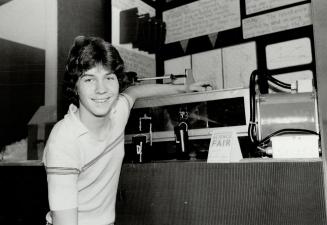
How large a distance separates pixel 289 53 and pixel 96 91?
1.69m

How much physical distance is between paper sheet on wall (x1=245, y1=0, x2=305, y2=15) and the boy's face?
5.54ft

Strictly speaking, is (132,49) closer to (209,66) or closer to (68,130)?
(209,66)

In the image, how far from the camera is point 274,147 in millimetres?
1367

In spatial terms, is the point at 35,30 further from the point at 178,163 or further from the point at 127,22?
the point at 178,163

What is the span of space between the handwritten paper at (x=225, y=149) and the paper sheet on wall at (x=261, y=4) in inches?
58.3

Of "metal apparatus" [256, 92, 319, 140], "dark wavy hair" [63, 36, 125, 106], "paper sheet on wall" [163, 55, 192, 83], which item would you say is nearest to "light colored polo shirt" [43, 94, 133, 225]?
"dark wavy hair" [63, 36, 125, 106]

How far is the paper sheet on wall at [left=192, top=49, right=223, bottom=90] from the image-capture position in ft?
9.09

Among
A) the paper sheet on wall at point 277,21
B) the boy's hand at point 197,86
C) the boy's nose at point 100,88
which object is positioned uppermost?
the paper sheet on wall at point 277,21

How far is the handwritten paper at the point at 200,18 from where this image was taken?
8.95 feet

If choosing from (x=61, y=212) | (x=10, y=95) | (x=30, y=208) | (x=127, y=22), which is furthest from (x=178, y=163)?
(x=127, y=22)

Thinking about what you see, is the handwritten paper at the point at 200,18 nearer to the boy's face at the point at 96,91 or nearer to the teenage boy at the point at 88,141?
the teenage boy at the point at 88,141

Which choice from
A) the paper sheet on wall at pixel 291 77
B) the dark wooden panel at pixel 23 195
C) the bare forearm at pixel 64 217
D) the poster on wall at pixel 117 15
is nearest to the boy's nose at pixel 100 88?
the bare forearm at pixel 64 217

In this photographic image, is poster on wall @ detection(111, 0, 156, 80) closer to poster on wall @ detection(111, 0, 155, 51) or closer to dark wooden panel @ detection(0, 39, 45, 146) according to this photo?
poster on wall @ detection(111, 0, 155, 51)

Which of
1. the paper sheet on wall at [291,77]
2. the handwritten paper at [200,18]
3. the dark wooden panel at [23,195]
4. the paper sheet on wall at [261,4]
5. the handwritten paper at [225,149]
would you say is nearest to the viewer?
the handwritten paper at [225,149]
